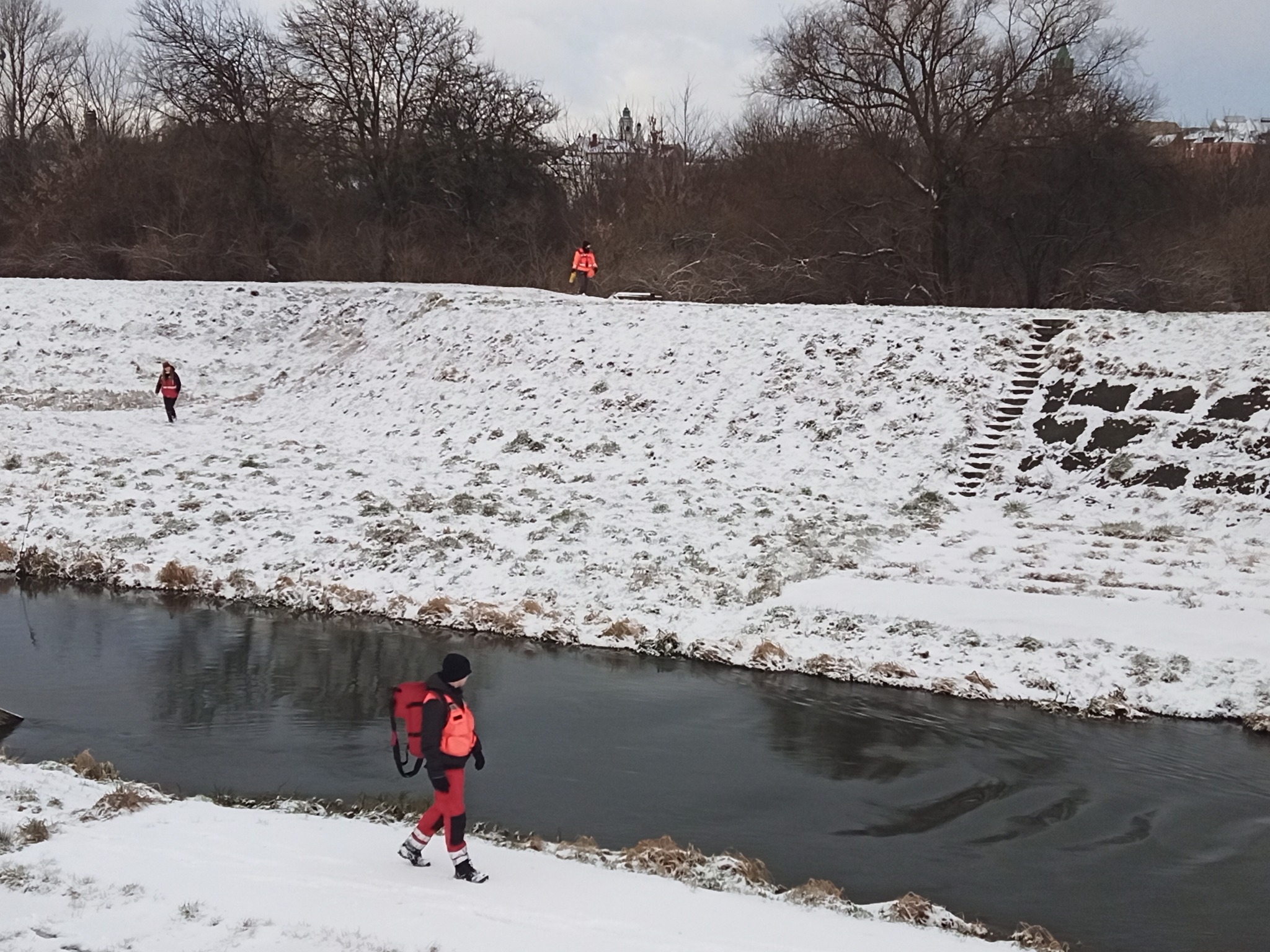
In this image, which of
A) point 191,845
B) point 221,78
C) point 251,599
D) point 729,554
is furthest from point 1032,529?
point 221,78

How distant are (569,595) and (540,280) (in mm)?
21836

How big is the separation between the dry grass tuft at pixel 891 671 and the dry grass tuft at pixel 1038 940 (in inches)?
219

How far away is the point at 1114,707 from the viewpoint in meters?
11.7

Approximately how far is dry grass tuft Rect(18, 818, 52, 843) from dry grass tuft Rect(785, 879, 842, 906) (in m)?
4.74

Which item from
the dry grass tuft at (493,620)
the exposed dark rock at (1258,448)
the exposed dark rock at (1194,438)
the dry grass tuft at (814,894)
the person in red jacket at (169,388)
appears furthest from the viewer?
the person in red jacket at (169,388)

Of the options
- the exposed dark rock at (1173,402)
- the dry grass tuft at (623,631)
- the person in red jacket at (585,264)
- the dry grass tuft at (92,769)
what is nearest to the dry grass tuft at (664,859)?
the dry grass tuft at (92,769)

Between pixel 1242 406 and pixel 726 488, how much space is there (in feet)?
28.4

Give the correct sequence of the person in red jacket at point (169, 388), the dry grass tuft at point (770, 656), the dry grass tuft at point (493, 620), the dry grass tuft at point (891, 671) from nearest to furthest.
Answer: the dry grass tuft at point (891, 671), the dry grass tuft at point (770, 656), the dry grass tuft at point (493, 620), the person in red jacket at point (169, 388)

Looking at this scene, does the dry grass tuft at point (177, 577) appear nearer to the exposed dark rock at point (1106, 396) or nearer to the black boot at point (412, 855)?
the black boot at point (412, 855)

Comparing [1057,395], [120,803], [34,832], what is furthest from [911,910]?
[1057,395]

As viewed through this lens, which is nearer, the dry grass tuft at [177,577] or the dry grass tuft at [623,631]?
the dry grass tuft at [623,631]

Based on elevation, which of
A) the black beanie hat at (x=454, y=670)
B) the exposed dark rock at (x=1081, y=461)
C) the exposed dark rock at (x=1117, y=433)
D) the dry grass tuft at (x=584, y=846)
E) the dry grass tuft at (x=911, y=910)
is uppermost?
the exposed dark rock at (x=1117, y=433)

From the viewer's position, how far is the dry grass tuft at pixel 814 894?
23.2 ft

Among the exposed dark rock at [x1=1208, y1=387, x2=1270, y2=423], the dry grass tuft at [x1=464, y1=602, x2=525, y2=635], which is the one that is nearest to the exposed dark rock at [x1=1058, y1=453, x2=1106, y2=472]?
the exposed dark rock at [x1=1208, y1=387, x2=1270, y2=423]
